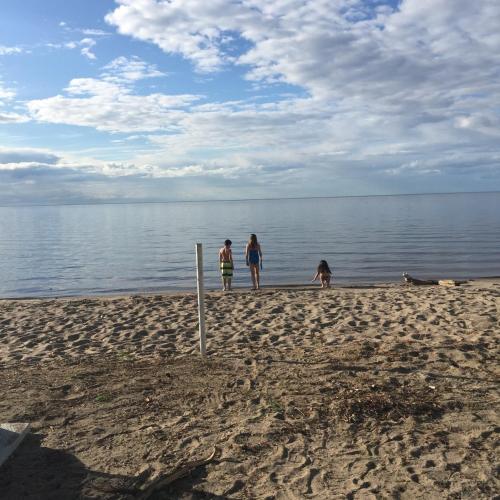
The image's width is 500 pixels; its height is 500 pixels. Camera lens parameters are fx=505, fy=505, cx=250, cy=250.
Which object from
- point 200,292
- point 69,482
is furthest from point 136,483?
point 200,292

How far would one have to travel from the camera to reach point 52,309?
12008 mm

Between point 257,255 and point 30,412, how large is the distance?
33.1 feet

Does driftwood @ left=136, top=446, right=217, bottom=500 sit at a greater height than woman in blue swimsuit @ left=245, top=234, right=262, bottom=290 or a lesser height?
lesser

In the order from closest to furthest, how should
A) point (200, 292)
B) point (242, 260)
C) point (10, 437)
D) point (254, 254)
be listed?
1. point (10, 437)
2. point (200, 292)
3. point (254, 254)
4. point (242, 260)

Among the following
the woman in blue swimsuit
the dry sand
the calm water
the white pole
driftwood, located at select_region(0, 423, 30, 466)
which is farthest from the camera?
the calm water

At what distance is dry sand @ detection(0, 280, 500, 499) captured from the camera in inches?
156

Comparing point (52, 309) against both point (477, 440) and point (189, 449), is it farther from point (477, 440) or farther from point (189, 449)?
point (477, 440)

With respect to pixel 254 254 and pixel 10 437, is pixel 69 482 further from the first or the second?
pixel 254 254

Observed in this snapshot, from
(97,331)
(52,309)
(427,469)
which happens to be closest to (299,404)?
(427,469)

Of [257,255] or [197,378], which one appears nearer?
[197,378]

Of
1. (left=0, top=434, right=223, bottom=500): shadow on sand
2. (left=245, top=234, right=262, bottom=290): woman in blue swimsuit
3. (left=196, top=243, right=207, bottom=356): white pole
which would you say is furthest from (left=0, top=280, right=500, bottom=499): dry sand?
(left=245, top=234, right=262, bottom=290): woman in blue swimsuit

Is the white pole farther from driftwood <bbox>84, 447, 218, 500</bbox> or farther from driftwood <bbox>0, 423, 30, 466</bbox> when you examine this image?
driftwood <bbox>84, 447, 218, 500</bbox>

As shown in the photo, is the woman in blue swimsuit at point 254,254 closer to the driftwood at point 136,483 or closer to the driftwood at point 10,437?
the driftwood at point 10,437

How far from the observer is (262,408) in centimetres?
530
